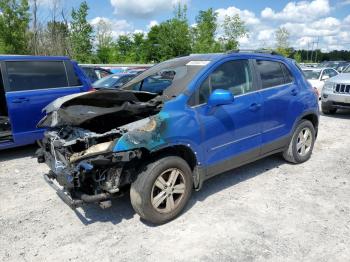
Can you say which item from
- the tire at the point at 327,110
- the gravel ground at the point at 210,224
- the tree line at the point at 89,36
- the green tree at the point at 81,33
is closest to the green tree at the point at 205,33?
the tree line at the point at 89,36

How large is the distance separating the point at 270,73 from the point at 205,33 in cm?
2758

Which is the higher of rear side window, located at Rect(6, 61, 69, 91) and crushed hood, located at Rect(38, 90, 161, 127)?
rear side window, located at Rect(6, 61, 69, 91)

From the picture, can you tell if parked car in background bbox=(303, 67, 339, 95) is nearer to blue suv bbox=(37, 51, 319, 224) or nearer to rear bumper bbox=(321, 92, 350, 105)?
rear bumper bbox=(321, 92, 350, 105)

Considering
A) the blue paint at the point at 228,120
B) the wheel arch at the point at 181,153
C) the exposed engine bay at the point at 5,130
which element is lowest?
the exposed engine bay at the point at 5,130

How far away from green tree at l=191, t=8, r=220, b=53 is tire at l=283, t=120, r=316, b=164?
964 inches

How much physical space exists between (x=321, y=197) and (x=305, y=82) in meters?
2.11

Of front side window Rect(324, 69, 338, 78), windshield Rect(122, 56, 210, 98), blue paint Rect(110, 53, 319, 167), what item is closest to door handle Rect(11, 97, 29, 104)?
windshield Rect(122, 56, 210, 98)

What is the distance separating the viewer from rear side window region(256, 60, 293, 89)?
496cm

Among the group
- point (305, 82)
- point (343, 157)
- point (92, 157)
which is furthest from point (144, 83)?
point (343, 157)

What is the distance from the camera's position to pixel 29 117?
6.21 m

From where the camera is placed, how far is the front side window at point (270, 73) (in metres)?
4.95

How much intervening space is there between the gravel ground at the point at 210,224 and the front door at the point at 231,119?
559 mm

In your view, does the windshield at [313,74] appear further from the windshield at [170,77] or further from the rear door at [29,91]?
the rear door at [29,91]

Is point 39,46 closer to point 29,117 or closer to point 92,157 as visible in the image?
point 29,117
